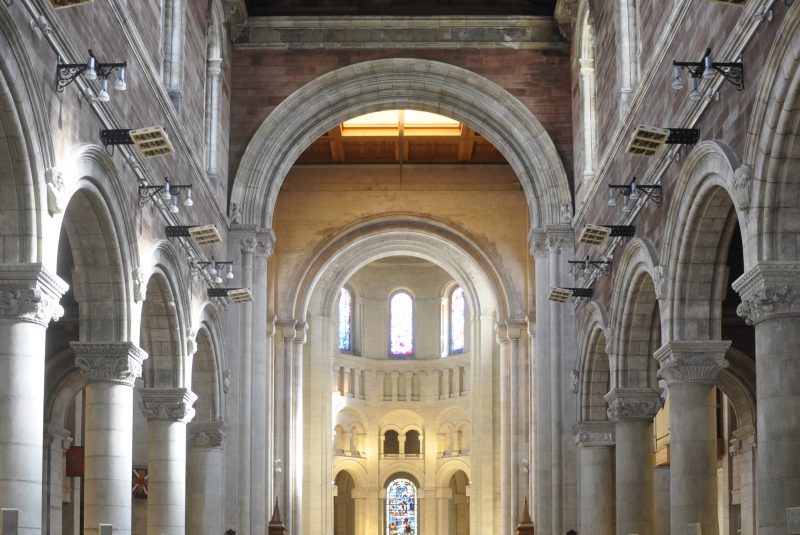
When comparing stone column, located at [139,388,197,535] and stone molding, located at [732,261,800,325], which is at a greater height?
stone molding, located at [732,261,800,325]

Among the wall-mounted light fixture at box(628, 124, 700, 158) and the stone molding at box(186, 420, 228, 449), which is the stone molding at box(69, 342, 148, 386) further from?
the stone molding at box(186, 420, 228, 449)

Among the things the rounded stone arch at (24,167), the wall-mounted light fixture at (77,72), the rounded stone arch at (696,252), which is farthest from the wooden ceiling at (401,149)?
the rounded stone arch at (24,167)

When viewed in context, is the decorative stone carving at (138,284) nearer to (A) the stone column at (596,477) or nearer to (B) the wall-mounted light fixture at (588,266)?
(B) the wall-mounted light fixture at (588,266)

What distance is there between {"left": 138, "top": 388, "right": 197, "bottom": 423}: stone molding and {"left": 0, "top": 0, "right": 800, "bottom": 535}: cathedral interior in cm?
5

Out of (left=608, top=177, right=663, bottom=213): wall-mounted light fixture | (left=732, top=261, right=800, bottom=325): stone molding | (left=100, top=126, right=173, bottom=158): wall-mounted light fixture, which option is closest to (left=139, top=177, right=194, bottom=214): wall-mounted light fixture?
(left=100, top=126, right=173, bottom=158): wall-mounted light fixture

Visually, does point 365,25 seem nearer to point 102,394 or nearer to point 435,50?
point 435,50

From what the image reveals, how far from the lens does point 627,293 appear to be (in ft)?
78.6

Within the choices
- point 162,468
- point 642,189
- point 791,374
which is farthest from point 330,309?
point 791,374

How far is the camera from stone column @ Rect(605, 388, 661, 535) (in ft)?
80.6

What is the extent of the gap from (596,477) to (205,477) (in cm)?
814

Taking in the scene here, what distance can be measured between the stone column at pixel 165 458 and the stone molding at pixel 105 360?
4.42 meters

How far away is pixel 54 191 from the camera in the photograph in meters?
15.9

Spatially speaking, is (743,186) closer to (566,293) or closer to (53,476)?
(566,293)

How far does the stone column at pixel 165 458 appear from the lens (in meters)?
24.6
